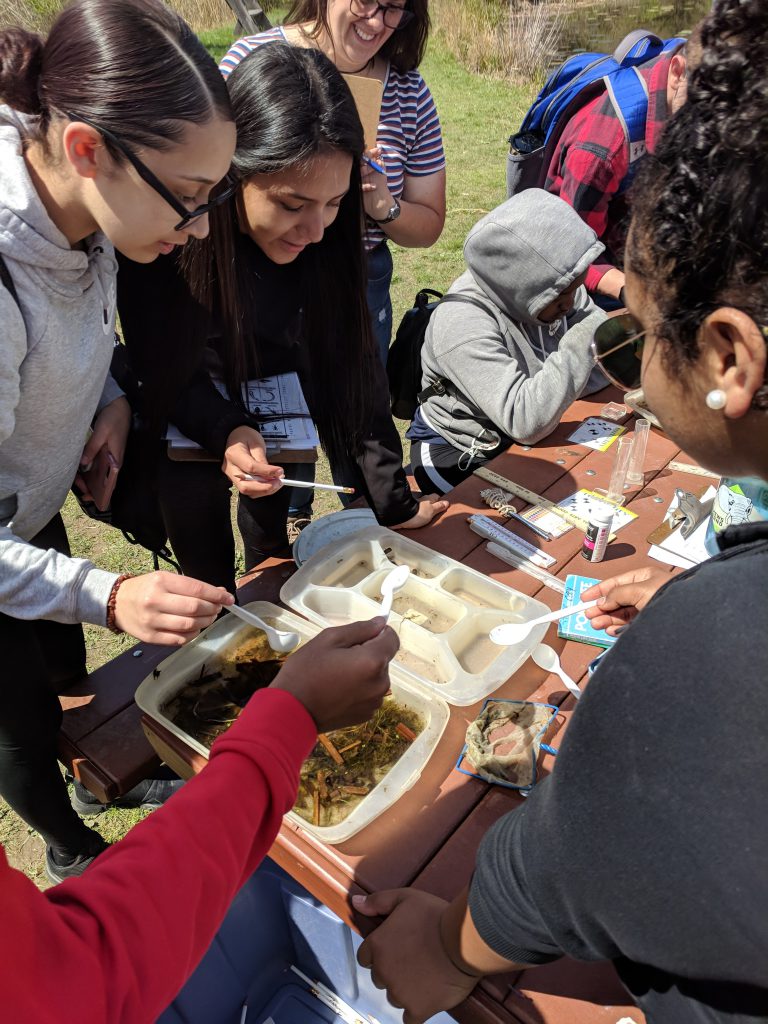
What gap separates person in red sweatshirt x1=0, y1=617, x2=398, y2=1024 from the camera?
0.72 meters

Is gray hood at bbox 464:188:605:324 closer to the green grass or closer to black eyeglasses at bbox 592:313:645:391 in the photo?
black eyeglasses at bbox 592:313:645:391

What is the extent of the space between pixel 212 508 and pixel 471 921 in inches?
55.4

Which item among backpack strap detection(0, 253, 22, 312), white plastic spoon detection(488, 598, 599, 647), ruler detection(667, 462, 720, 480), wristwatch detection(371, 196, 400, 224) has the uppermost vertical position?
backpack strap detection(0, 253, 22, 312)

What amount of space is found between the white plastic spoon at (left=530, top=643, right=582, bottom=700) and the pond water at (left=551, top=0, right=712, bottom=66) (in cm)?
1114

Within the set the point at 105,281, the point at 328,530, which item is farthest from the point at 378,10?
the point at 328,530

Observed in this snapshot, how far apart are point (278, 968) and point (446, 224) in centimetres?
695

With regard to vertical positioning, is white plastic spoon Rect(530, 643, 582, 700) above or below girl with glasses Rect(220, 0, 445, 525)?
below

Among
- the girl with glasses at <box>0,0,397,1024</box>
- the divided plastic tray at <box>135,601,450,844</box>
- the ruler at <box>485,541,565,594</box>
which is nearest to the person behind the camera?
the girl with glasses at <box>0,0,397,1024</box>

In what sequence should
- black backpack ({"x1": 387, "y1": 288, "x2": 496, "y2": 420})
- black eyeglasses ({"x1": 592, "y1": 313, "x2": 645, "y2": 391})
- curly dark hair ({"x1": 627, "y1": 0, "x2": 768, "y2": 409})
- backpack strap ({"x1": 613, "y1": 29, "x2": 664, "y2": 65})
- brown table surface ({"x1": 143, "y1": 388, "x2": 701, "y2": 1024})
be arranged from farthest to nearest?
backpack strap ({"x1": 613, "y1": 29, "x2": 664, "y2": 65}) < black backpack ({"x1": 387, "y1": 288, "x2": 496, "y2": 420}) < black eyeglasses ({"x1": 592, "y1": 313, "x2": 645, "y2": 391}) < brown table surface ({"x1": 143, "y1": 388, "x2": 701, "y2": 1024}) < curly dark hair ({"x1": 627, "y1": 0, "x2": 768, "y2": 409})

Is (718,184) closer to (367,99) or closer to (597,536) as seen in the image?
(597,536)

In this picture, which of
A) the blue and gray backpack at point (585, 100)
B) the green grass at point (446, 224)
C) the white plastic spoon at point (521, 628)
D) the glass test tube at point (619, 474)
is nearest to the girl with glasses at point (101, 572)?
the white plastic spoon at point (521, 628)

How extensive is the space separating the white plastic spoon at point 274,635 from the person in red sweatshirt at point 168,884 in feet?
1.09

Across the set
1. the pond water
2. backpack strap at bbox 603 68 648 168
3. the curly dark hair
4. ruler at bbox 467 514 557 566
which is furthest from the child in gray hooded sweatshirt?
the pond water

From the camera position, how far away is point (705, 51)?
70 centimetres
